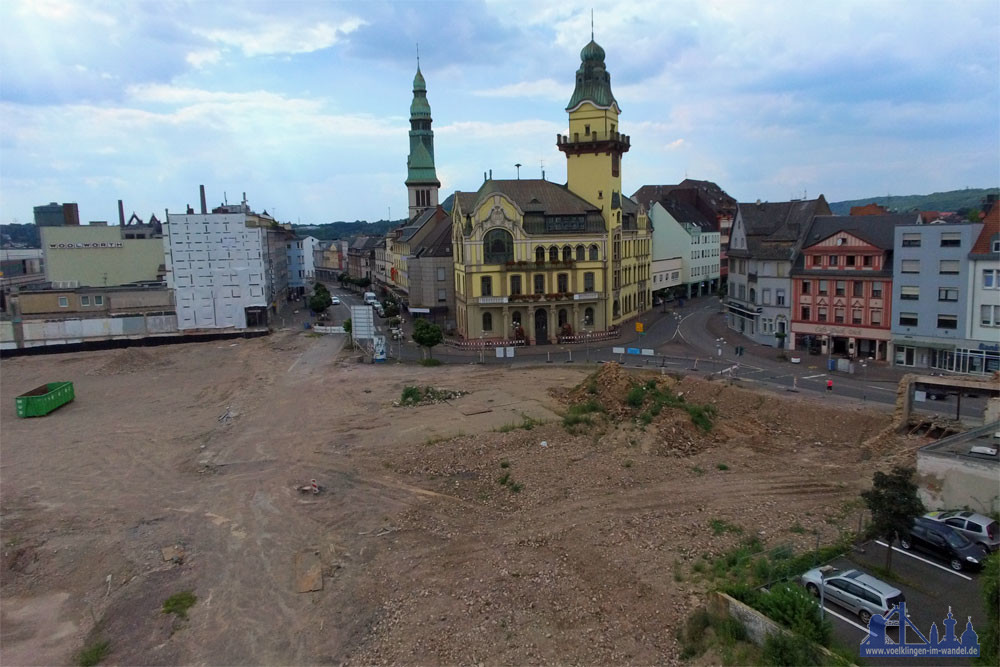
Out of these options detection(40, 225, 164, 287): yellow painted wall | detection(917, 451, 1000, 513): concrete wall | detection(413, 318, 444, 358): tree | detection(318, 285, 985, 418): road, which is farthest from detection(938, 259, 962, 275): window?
detection(40, 225, 164, 287): yellow painted wall

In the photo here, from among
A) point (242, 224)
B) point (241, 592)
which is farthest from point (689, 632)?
point (242, 224)

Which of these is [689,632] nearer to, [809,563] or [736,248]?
[809,563]

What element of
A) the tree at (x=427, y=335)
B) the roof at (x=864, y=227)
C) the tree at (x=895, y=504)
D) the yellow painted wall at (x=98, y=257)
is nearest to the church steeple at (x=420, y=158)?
the yellow painted wall at (x=98, y=257)

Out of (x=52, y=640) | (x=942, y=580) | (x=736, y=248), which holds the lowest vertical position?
(x=52, y=640)

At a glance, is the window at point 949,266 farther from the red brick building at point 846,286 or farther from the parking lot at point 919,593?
the parking lot at point 919,593

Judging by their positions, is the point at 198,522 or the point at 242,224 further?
the point at 242,224

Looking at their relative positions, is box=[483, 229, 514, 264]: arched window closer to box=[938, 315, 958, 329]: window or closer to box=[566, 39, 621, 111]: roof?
box=[566, 39, 621, 111]: roof
